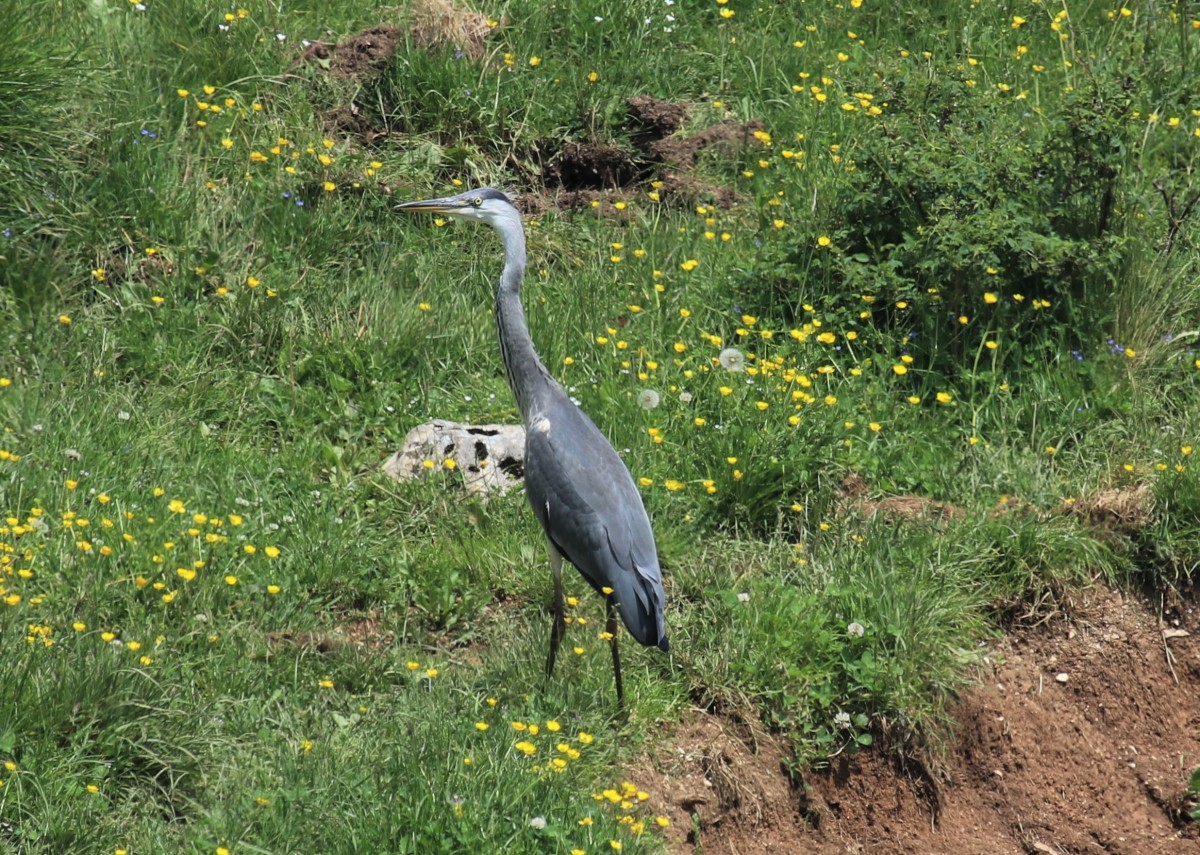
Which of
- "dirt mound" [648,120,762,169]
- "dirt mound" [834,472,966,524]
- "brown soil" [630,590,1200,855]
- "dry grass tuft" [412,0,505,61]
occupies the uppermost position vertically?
"dry grass tuft" [412,0,505,61]

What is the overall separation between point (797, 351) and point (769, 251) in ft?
1.70

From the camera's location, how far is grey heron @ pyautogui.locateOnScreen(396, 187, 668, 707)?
4762mm

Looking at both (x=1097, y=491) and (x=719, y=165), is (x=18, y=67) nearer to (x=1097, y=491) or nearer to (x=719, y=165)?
(x=719, y=165)

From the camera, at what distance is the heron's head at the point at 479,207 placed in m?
5.53

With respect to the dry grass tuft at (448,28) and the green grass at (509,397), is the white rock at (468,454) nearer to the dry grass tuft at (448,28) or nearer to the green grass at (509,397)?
the green grass at (509,397)

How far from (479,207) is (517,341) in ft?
2.07

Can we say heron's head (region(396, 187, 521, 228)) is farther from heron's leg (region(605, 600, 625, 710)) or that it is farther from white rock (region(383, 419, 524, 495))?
heron's leg (region(605, 600, 625, 710))

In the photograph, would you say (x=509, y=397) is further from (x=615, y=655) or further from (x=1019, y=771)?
(x=1019, y=771)

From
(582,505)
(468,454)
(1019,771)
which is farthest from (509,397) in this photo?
(1019,771)

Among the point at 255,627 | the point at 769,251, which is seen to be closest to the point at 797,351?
the point at 769,251

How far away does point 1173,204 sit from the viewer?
22.1 ft

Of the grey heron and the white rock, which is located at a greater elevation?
the grey heron

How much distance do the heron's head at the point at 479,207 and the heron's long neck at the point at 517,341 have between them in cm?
13

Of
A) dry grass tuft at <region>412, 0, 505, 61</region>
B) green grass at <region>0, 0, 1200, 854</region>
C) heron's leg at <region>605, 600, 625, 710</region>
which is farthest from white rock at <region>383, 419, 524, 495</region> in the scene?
dry grass tuft at <region>412, 0, 505, 61</region>
